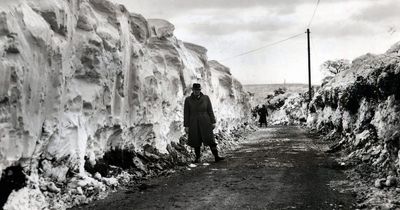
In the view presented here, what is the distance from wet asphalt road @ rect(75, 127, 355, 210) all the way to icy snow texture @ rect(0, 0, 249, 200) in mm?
1118

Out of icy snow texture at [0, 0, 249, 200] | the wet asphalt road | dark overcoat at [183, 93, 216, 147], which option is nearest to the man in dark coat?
dark overcoat at [183, 93, 216, 147]

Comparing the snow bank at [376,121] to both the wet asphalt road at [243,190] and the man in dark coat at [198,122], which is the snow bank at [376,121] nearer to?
the wet asphalt road at [243,190]

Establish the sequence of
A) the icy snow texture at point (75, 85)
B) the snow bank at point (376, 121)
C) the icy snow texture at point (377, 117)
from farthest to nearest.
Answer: the icy snow texture at point (377, 117)
the snow bank at point (376, 121)
the icy snow texture at point (75, 85)

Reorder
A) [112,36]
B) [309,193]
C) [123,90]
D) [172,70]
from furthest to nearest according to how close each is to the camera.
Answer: [172,70] < [123,90] < [112,36] < [309,193]

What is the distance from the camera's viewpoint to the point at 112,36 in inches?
346

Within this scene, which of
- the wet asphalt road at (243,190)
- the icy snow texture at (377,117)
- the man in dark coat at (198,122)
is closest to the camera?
the wet asphalt road at (243,190)

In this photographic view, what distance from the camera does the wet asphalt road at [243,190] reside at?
6012 millimetres

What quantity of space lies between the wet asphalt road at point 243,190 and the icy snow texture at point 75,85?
3.67 feet

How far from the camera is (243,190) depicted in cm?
696

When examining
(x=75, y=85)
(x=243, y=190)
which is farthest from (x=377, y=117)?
(x=75, y=85)

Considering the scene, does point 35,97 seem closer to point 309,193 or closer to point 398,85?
point 309,193

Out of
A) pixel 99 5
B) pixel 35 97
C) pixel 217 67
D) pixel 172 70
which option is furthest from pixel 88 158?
pixel 217 67

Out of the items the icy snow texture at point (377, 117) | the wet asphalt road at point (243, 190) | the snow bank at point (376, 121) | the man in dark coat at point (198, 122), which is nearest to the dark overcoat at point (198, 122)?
the man in dark coat at point (198, 122)

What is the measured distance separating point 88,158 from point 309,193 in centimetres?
339
